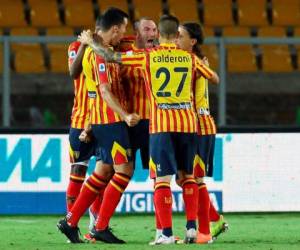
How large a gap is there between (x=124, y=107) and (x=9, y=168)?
3.09 metres

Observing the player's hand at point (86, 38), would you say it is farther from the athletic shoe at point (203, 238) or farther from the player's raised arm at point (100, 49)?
the athletic shoe at point (203, 238)

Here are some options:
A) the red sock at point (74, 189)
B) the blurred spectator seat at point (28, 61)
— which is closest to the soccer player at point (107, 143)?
the red sock at point (74, 189)

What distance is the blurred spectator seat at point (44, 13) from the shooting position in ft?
53.1

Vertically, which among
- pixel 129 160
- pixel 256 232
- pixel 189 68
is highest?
pixel 189 68

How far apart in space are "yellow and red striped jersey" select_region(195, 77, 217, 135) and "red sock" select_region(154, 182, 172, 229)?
0.83 metres

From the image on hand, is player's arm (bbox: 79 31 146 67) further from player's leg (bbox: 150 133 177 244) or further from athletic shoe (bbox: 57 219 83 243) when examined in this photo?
athletic shoe (bbox: 57 219 83 243)

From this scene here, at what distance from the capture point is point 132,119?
8070 mm

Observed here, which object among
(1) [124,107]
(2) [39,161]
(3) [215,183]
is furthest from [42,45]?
(1) [124,107]

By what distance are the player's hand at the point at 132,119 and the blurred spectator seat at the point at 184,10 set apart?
8411 millimetres

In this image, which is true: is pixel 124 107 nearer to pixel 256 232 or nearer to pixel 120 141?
pixel 120 141

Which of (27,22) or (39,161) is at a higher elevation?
(27,22)

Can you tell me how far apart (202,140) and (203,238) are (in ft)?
2.63

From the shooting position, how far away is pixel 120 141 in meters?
8.45

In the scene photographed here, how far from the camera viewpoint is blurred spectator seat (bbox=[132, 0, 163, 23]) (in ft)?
54.0
